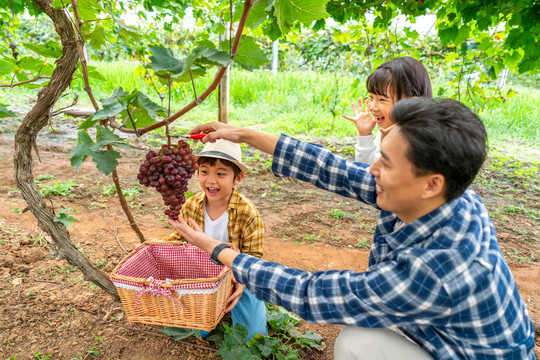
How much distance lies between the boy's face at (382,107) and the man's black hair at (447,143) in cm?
94

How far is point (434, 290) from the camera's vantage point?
3.48 feet

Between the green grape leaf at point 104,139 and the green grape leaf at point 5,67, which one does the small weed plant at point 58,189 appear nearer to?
the green grape leaf at point 5,67

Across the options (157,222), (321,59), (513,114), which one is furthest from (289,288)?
(321,59)

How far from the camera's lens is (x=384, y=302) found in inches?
44.1

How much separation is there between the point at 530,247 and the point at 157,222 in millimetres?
3391

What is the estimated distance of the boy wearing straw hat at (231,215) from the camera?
6.39ft

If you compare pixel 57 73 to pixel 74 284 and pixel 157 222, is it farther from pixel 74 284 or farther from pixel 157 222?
pixel 157 222

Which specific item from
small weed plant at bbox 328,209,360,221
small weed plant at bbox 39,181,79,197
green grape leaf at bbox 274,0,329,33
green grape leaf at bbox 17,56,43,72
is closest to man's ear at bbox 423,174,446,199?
green grape leaf at bbox 274,0,329,33

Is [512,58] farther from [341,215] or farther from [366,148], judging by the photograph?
[366,148]

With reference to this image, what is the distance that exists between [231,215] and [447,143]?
50.1 inches

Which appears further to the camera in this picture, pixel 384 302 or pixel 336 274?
pixel 336 274

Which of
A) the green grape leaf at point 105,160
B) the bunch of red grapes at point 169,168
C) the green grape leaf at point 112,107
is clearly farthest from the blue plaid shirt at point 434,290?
the green grape leaf at point 112,107

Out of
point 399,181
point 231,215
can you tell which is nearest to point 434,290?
point 399,181

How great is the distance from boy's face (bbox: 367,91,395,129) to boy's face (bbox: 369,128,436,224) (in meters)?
0.93
